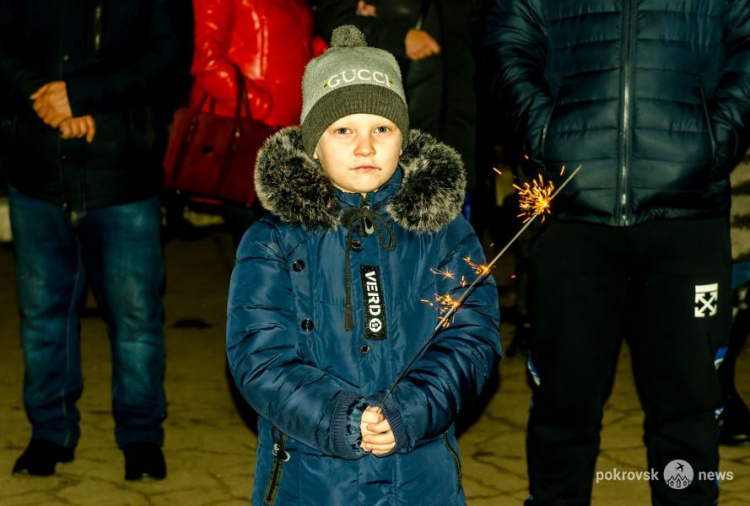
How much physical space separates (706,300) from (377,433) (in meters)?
1.54

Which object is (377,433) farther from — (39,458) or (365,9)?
(365,9)

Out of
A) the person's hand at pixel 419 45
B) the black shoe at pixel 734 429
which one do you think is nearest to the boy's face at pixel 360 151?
the person's hand at pixel 419 45

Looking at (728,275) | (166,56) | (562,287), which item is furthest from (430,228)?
(166,56)

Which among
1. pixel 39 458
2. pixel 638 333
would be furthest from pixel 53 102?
pixel 638 333

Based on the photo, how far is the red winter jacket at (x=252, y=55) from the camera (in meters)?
4.89

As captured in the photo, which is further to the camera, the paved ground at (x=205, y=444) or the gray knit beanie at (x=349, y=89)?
the paved ground at (x=205, y=444)

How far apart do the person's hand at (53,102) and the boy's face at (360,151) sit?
1.75 m

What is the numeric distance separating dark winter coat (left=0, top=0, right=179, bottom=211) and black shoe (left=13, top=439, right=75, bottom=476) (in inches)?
39.8

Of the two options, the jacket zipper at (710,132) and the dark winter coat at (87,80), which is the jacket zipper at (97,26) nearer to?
the dark winter coat at (87,80)

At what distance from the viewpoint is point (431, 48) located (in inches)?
213

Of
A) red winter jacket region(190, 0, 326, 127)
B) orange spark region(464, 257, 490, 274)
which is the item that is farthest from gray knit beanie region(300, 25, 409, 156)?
red winter jacket region(190, 0, 326, 127)

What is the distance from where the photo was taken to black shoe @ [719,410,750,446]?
5.51 meters

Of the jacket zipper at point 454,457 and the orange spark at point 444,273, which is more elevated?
the orange spark at point 444,273

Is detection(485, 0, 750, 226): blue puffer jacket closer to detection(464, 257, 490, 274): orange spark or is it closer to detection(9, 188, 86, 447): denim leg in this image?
detection(464, 257, 490, 274): orange spark
